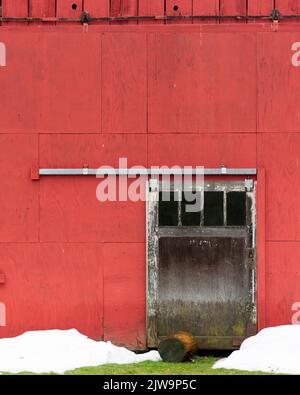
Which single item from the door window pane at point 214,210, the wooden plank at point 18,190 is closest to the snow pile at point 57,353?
the wooden plank at point 18,190

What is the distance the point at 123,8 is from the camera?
12.1m

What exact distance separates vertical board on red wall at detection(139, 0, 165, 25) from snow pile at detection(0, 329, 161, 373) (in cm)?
357

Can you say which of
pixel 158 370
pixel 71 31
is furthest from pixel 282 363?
pixel 71 31

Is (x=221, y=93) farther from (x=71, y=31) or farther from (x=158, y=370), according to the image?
(x=158, y=370)

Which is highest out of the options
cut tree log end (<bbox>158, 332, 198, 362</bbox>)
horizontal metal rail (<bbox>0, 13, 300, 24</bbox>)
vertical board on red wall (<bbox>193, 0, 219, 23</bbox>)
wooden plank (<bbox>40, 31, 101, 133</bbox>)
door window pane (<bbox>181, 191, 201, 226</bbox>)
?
vertical board on red wall (<bbox>193, 0, 219, 23</bbox>)

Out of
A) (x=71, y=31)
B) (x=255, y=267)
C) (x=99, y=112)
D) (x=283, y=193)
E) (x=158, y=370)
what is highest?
(x=71, y=31)

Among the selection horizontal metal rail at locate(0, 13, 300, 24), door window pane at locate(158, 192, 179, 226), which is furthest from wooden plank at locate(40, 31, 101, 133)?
door window pane at locate(158, 192, 179, 226)

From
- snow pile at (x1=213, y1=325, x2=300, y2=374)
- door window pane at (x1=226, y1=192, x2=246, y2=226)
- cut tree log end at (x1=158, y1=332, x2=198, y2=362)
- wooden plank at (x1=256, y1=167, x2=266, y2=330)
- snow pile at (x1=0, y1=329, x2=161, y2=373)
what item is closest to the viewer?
snow pile at (x1=213, y1=325, x2=300, y2=374)

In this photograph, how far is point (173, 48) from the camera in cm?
1195

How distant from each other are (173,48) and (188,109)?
0.69 metres

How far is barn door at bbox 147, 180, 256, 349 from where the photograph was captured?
11898 millimetres

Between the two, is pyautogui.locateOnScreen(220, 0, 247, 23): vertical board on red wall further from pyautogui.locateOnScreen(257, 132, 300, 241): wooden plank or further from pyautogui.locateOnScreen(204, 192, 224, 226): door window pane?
pyautogui.locateOnScreen(204, 192, 224, 226): door window pane

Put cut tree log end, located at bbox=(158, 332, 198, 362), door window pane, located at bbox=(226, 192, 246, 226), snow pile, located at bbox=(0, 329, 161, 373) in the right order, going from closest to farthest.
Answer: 1. snow pile, located at bbox=(0, 329, 161, 373)
2. cut tree log end, located at bbox=(158, 332, 198, 362)
3. door window pane, located at bbox=(226, 192, 246, 226)

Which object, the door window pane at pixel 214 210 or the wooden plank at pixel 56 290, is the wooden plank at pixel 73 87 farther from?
the door window pane at pixel 214 210
